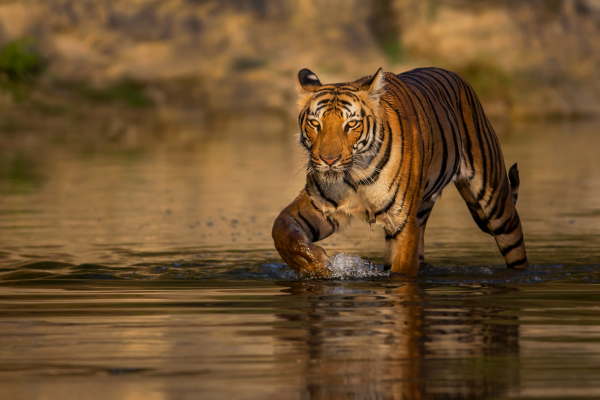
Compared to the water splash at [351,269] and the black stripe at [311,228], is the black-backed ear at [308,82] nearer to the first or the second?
the black stripe at [311,228]

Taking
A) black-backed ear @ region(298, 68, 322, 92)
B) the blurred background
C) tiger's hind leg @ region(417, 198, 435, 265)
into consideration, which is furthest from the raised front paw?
the blurred background

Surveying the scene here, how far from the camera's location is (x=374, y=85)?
5.23 meters

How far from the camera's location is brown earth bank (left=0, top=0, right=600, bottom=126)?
25.0 metres

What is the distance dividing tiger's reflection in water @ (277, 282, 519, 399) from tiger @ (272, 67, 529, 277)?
469 millimetres

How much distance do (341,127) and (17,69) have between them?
19.7m

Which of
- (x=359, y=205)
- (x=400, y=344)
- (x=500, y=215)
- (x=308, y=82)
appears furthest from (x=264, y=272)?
(x=400, y=344)

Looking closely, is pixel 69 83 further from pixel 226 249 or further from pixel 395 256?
pixel 395 256

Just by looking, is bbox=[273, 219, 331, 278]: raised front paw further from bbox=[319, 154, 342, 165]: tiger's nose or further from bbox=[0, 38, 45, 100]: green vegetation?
bbox=[0, 38, 45, 100]: green vegetation

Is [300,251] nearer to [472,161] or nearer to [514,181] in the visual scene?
[472,161]

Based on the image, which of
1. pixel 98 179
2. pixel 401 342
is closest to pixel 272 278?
pixel 401 342

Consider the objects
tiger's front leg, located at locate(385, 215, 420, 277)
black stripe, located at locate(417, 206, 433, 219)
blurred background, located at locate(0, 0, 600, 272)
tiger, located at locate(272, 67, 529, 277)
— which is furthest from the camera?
blurred background, located at locate(0, 0, 600, 272)

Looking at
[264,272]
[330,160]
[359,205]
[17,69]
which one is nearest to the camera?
[330,160]

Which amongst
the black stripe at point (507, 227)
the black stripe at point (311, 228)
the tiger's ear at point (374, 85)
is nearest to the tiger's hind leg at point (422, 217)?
the black stripe at point (507, 227)

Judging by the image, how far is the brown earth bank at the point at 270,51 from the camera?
2498cm
